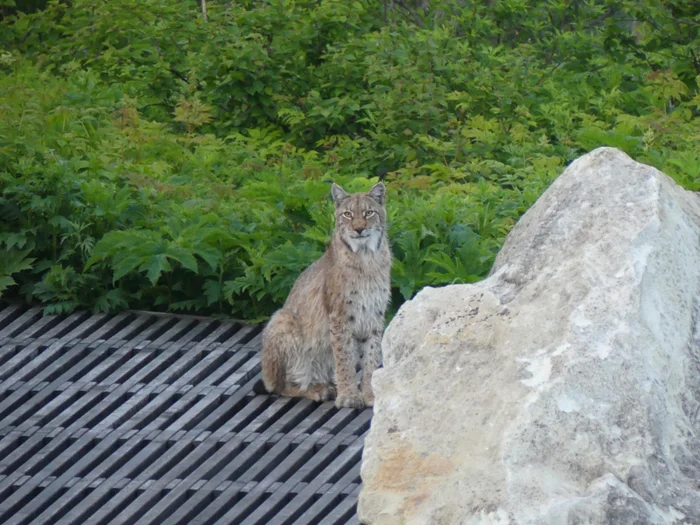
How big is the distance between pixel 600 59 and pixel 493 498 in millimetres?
10347

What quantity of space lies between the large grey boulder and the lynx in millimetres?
3186

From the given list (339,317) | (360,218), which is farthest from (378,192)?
(339,317)

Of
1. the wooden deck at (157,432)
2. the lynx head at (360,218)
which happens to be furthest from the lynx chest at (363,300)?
the wooden deck at (157,432)

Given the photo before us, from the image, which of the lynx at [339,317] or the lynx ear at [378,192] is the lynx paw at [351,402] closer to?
the lynx at [339,317]

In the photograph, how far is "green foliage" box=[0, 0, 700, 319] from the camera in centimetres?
908

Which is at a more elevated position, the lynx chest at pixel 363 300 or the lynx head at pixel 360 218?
the lynx head at pixel 360 218

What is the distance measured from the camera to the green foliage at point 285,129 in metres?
9.08

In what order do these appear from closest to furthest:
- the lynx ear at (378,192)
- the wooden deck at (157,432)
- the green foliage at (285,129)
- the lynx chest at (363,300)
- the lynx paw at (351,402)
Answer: the wooden deck at (157,432)
the lynx paw at (351,402)
the lynx chest at (363,300)
the lynx ear at (378,192)
the green foliage at (285,129)

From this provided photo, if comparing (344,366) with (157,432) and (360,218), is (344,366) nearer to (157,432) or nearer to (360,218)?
(360,218)

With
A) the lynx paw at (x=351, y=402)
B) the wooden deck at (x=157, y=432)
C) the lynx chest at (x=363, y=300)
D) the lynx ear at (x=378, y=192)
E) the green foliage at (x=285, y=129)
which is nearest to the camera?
the wooden deck at (x=157, y=432)

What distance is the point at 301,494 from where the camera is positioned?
6.68m

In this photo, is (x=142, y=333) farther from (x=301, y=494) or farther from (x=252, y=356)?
(x=301, y=494)

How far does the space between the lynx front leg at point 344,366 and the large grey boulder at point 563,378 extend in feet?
9.94

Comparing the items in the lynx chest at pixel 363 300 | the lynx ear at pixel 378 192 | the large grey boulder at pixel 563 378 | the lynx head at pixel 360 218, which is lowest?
the lynx chest at pixel 363 300
